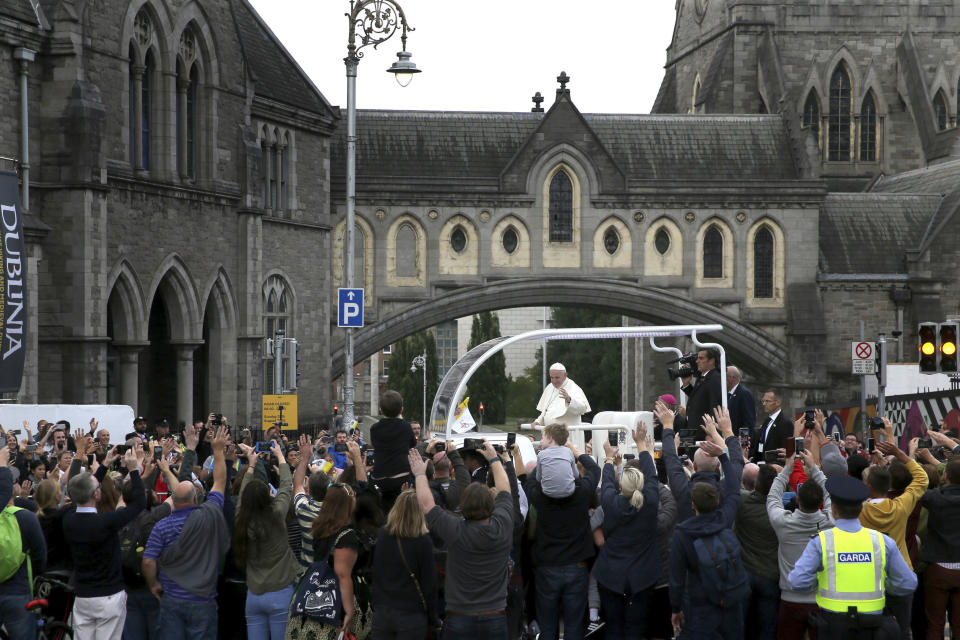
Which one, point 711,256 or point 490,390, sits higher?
point 711,256

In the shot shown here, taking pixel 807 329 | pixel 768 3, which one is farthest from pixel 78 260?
pixel 768 3

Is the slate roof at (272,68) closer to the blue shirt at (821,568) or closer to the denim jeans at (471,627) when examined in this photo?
the denim jeans at (471,627)

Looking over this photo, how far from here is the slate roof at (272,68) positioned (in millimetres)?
29719

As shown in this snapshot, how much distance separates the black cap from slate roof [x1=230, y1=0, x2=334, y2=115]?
2259cm

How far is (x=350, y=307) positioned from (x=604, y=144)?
15938 mm

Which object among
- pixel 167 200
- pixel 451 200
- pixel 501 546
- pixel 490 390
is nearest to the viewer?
pixel 501 546

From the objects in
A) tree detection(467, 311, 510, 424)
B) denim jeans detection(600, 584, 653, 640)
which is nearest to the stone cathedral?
denim jeans detection(600, 584, 653, 640)

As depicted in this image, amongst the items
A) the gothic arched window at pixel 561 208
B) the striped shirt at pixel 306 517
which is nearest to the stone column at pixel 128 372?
the gothic arched window at pixel 561 208

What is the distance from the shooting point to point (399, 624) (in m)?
8.28

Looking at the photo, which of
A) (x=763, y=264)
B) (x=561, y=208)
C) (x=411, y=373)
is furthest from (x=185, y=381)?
(x=411, y=373)

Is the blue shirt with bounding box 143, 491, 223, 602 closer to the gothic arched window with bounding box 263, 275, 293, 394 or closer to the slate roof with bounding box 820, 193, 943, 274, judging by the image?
the gothic arched window with bounding box 263, 275, 293, 394

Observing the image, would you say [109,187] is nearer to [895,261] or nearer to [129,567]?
[129,567]

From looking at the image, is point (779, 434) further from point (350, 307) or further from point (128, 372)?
point (128, 372)

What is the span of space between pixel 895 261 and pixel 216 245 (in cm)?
1909
